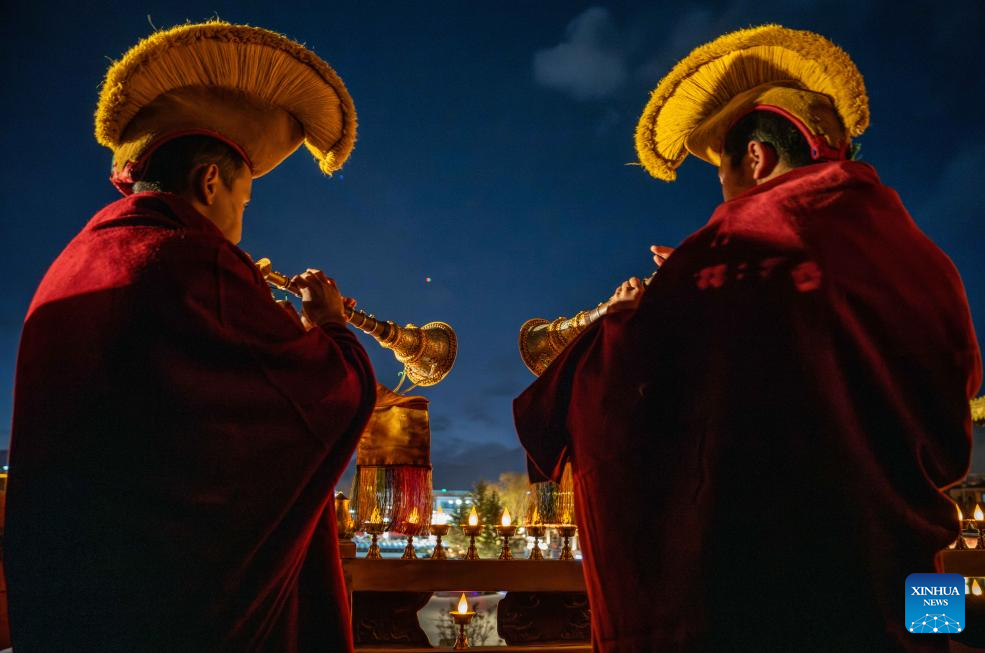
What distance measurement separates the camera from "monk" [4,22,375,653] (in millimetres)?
1935

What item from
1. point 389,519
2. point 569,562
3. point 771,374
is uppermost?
point 771,374

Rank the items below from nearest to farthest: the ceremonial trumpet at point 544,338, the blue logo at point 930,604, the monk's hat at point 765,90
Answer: the blue logo at point 930,604 < the monk's hat at point 765,90 < the ceremonial trumpet at point 544,338

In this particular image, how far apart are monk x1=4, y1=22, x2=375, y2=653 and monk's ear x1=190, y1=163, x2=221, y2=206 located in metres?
0.15

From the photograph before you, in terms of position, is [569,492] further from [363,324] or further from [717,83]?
[717,83]

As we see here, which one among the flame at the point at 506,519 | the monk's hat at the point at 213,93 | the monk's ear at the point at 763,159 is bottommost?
the flame at the point at 506,519

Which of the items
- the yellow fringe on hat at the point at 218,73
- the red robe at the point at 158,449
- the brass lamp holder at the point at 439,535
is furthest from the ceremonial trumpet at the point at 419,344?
the red robe at the point at 158,449

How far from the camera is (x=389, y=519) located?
344 centimetres

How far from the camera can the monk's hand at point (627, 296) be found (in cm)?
246

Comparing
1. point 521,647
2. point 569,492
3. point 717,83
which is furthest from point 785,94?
point 521,647

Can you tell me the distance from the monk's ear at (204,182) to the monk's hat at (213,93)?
14 cm

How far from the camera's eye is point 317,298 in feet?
8.87

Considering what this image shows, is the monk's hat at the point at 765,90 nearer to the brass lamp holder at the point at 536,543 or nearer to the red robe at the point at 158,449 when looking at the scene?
the red robe at the point at 158,449

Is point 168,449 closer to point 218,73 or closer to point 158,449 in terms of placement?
point 158,449

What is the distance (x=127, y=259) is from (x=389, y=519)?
75.3 inches
